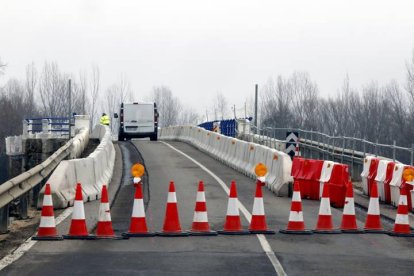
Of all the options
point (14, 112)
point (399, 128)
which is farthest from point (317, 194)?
point (14, 112)

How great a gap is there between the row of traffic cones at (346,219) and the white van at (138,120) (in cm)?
3998

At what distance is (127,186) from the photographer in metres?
21.9

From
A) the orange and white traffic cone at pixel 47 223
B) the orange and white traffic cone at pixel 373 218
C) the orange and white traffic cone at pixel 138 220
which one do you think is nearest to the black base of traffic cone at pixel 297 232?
the orange and white traffic cone at pixel 373 218

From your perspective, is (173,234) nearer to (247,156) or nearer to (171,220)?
(171,220)

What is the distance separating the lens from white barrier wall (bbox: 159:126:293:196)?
20219 millimetres

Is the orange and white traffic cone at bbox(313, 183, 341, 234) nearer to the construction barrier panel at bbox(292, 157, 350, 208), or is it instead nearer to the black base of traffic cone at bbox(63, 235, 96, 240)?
the black base of traffic cone at bbox(63, 235, 96, 240)

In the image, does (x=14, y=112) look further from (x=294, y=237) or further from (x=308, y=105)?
(x=294, y=237)

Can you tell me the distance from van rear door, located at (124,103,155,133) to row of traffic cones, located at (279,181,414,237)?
40.1m

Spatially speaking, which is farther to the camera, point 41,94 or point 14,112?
point 41,94

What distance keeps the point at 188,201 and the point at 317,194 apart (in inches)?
126

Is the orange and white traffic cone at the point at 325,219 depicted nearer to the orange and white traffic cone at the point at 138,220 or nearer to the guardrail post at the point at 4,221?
the orange and white traffic cone at the point at 138,220

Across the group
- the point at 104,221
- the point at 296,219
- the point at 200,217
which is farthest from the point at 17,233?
the point at 296,219

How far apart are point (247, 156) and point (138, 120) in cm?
2687

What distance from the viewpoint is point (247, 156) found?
88.1 feet
